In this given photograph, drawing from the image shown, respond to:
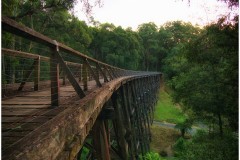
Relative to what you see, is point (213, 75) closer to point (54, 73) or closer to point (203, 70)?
point (203, 70)

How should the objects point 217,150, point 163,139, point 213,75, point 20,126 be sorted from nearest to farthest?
1. point 20,126
2. point 217,150
3. point 213,75
4. point 163,139

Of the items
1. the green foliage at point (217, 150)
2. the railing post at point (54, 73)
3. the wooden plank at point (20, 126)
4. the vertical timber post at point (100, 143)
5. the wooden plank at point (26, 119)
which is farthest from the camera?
the green foliage at point (217, 150)

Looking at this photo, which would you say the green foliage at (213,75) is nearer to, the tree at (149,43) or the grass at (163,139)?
the grass at (163,139)

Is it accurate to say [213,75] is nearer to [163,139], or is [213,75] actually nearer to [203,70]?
[203,70]

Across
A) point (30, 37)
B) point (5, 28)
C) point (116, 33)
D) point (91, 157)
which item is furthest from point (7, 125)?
point (116, 33)

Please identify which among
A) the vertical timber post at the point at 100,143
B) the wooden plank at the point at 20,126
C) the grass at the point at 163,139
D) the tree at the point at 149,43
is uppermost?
the tree at the point at 149,43

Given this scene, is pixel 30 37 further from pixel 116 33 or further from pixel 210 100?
pixel 116 33

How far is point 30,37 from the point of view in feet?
6.72

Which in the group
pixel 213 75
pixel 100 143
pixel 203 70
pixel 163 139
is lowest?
pixel 163 139

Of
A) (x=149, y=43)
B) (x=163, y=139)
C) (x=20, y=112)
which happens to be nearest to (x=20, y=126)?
(x=20, y=112)

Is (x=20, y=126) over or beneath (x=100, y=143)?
over

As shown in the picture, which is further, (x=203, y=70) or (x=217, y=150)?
(x=203, y=70)

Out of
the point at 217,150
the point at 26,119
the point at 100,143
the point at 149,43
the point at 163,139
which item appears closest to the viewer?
the point at 26,119

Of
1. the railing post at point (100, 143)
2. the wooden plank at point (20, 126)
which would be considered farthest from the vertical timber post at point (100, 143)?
the wooden plank at point (20, 126)
